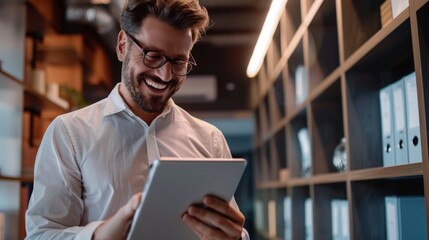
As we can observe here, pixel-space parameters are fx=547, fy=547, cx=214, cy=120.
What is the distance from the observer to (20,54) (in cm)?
295

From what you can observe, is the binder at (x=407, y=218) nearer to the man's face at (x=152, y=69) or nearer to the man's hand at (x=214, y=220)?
the man's hand at (x=214, y=220)

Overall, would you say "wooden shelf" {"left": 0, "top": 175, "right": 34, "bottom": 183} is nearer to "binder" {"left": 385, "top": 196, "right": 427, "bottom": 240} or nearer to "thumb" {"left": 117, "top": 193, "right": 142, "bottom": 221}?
"thumb" {"left": 117, "top": 193, "right": 142, "bottom": 221}

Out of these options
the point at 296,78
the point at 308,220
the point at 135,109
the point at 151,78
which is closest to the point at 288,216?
the point at 308,220

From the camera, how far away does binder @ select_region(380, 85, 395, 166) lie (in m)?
1.76

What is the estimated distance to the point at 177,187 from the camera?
1.17 m

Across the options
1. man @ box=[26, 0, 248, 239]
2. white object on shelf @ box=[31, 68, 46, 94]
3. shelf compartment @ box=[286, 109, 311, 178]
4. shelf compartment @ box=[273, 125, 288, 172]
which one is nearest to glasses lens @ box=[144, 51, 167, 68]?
man @ box=[26, 0, 248, 239]

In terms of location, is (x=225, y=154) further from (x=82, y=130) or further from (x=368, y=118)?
(x=368, y=118)

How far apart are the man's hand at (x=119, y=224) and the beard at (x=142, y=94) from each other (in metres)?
0.33

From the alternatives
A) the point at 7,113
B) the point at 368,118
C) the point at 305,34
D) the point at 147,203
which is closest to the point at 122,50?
the point at 147,203

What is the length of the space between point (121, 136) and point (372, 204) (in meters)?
0.94

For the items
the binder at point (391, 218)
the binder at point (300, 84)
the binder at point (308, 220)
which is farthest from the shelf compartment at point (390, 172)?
the binder at point (308, 220)

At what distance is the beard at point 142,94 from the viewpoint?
4.71 ft

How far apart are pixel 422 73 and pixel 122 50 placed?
2.58 feet

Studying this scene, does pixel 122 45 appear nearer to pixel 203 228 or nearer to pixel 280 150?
pixel 203 228
